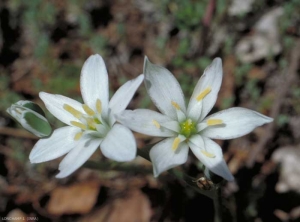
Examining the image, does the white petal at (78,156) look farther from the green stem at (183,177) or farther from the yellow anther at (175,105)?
the yellow anther at (175,105)

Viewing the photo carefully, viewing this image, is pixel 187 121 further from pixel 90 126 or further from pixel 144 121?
pixel 90 126

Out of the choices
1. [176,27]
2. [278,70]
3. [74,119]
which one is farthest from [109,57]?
[74,119]

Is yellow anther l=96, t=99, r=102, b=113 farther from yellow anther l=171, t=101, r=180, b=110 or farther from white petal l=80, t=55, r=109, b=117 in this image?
yellow anther l=171, t=101, r=180, b=110

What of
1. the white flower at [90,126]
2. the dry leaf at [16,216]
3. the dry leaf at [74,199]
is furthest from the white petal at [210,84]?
the dry leaf at [16,216]

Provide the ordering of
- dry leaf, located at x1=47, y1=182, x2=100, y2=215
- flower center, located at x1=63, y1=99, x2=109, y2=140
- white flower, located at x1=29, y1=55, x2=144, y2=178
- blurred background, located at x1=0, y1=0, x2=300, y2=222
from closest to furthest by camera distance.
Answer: white flower, located at x1=29, y1=55, x2=144, y2=178
flower center, located at x1=63, y1=99, x2=109, y2=140
blurred background, located at x1=0, y1=0, x2=300, y2=222
dry leaf, located at x1=47, y1=182, x2=100, y2=215

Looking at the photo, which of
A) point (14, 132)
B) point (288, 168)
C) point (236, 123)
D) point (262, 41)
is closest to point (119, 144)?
point (236, 123)

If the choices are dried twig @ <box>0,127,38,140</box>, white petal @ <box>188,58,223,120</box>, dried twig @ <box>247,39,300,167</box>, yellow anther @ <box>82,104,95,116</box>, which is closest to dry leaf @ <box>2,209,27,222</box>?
dried twig @ <box>0,127,38,140</box>
